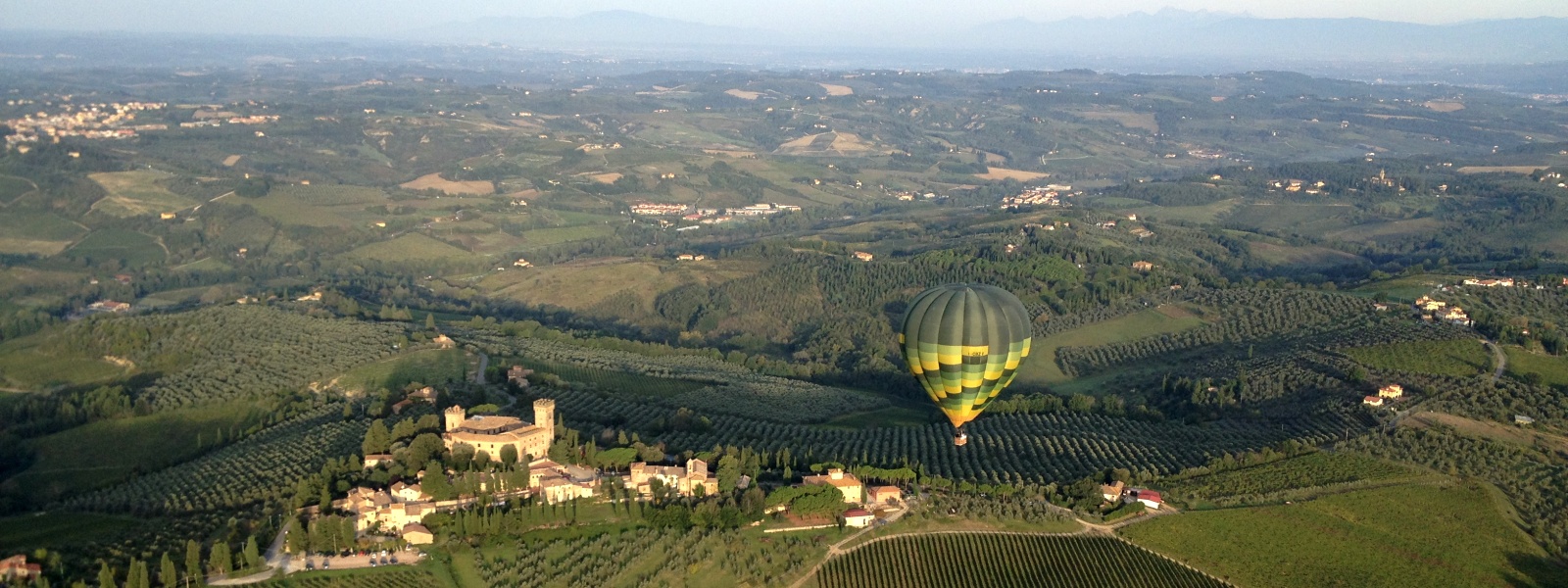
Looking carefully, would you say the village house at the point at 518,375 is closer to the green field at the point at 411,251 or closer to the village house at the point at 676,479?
the village house at the point at 676,479

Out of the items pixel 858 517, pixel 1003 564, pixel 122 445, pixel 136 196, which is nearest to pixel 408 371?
pixel 122 445

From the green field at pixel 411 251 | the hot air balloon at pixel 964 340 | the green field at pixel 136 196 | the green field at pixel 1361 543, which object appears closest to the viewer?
the green field at pixel 1361 543

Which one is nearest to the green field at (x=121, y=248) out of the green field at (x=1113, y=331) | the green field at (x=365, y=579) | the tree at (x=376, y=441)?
the tree at (x=376, y=441)

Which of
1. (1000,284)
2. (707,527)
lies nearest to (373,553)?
(707,527)

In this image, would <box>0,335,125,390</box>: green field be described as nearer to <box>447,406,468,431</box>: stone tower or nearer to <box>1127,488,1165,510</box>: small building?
<box>447,406,468,431</box>: stone tower

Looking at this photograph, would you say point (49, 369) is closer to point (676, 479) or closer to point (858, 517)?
point (676, 479)

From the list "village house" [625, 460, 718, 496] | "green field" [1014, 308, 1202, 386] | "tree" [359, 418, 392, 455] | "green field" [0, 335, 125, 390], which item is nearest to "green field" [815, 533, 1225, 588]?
"village house" [625, 460, 718, 496]

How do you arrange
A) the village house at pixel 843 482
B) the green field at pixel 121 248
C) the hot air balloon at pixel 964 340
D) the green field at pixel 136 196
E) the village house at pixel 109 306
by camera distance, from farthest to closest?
the green field at pixel 136 196, the green field at pixel 121 248, the village house at pixel 109 306, the hot air balloon at pixel 964 340, the village house at pixel 843 482
